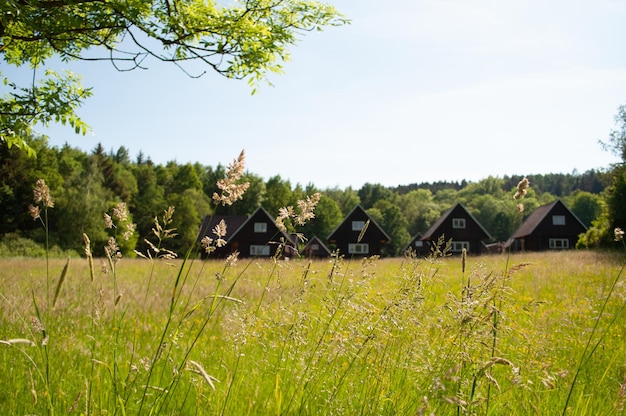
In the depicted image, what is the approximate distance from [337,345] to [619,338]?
460cm

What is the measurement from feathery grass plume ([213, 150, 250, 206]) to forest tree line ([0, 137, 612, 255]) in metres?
0.08

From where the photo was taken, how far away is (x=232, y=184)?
69.8 inches

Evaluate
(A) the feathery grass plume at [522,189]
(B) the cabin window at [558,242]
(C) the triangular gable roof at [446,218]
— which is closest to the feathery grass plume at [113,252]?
(A) the feathery grass plume at [522,189]

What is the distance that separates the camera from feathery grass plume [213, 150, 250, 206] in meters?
1.74

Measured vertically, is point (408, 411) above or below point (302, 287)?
below

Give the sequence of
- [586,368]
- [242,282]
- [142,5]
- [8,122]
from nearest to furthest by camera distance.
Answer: [586,368]
[142,5]
[8,122]
[242,282]

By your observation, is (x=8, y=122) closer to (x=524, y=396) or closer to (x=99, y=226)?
(x=524, y=396)

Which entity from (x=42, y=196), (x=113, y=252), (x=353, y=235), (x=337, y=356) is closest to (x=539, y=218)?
(x=353, y=235)

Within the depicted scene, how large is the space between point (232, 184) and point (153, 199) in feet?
257

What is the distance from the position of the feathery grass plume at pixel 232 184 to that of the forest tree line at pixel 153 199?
8 cm

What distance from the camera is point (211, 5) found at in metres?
5.64

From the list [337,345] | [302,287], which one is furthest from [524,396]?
[302,287]

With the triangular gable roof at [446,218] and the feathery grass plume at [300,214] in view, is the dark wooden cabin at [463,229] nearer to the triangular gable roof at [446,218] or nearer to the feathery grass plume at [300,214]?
the triangular gable roof at [446,218]

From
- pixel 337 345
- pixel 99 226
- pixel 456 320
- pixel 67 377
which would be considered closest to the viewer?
pixel 456 320
